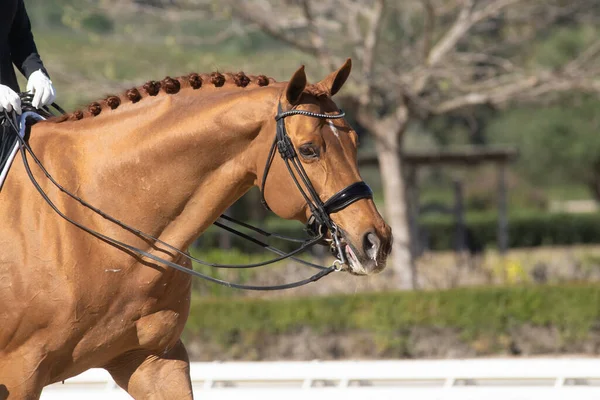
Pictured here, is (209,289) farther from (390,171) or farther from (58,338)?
(58,338)

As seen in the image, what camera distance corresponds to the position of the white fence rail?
26.1 ft

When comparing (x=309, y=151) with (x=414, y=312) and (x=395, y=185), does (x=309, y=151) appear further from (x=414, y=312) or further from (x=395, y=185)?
(x=395, y=185)

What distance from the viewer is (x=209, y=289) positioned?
44.4 ft

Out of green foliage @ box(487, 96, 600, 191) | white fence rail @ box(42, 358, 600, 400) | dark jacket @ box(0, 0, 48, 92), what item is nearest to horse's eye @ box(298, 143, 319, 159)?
dark jacket @ box(0, 0, 48, 92)

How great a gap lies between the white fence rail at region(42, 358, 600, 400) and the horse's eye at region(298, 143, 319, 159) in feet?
14.7

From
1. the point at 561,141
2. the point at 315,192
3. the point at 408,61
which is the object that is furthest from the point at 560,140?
the point at 315,192

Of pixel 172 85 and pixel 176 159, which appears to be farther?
pixel 172 85

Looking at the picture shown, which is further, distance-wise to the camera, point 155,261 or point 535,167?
point 535,167

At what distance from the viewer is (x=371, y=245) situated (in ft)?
12.1

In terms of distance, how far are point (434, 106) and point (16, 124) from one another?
1111cm

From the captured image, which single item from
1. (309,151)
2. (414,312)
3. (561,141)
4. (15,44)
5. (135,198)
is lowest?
(561,141)

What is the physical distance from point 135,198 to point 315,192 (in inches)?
33.8

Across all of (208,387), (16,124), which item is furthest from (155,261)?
(208,387)

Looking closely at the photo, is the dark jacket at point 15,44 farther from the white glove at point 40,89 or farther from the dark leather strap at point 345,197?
the dark leather strap at point 345,197
